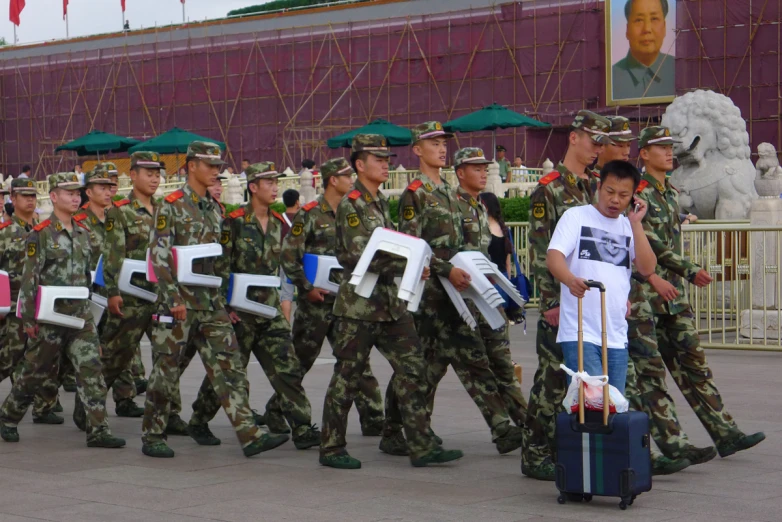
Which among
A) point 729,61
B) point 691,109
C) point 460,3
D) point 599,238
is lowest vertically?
point 599,238

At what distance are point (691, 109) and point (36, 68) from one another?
37.2 metres

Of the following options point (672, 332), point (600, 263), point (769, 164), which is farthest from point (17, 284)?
point (769, 164)

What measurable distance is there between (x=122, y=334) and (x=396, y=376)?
2.82m

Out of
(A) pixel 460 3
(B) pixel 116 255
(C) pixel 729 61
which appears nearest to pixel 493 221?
(B) pixel 116 255

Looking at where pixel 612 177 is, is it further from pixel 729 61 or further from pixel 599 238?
pixel 729 61

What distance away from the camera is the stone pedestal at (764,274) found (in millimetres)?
13445

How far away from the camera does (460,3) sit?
42938 mm

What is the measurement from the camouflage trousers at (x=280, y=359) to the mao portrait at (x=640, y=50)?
98.5 feet

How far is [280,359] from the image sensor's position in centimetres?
862

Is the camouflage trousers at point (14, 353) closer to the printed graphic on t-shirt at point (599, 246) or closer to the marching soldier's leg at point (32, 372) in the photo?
the marching soldier's leg at point (32, 372)

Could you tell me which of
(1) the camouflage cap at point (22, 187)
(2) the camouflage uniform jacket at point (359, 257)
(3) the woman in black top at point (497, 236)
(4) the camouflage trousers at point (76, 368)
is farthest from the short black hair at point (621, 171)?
(1) the camouflage cap at point (22, 187)

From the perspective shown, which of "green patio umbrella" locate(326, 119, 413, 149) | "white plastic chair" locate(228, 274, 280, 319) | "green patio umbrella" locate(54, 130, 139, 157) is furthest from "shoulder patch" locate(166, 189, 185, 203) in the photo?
"green patio umbrella" locate(54, 130, 139, 157)

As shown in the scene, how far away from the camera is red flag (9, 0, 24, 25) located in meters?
52.8

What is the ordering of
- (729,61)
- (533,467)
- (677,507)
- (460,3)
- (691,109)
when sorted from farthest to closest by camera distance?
(460,3)
(729,61)
(691,109)
(533,467)
(677,507)
